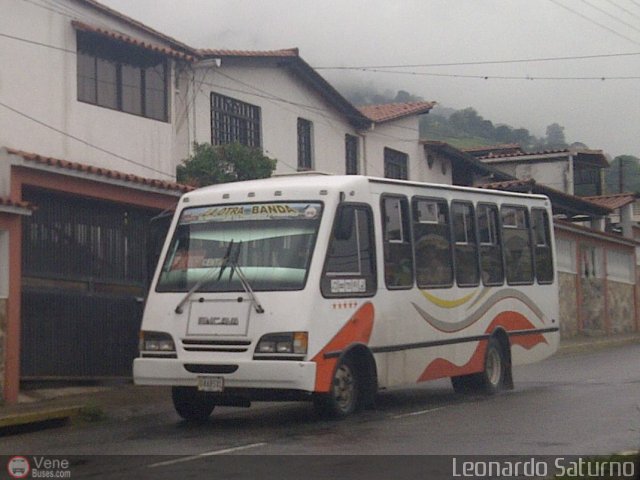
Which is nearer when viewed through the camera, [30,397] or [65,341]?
[30,397]

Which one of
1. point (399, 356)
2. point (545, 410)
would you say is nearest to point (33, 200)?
point (399, 356)

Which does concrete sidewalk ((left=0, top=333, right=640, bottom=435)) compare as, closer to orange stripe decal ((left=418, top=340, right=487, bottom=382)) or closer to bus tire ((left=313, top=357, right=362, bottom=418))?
bus tire ((left=313, top=357, right=362, bottom=418))

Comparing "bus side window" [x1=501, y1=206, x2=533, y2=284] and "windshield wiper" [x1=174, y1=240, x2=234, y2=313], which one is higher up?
"bus side window" [x1=501, y1=206, x2=533, y2=284]

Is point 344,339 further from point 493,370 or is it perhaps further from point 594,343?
point 594,343

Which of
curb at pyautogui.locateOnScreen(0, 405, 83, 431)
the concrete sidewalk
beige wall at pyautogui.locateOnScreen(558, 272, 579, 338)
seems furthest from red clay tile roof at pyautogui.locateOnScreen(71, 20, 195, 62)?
beige wall at pyautogui.locateOnScreen(558, 272, 579, 338)

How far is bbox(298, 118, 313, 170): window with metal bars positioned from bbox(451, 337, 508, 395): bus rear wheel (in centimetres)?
1300

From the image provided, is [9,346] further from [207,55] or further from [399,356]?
[207,55]

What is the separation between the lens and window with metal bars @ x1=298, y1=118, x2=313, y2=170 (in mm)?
28891

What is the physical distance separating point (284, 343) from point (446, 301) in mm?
3546

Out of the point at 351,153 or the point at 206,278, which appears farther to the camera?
the point at 351,153

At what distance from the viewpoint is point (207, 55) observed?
24531 mm

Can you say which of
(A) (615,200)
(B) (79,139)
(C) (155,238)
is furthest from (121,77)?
(A) (615,200)

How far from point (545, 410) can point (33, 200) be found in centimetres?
775

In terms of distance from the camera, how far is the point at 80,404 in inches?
587
